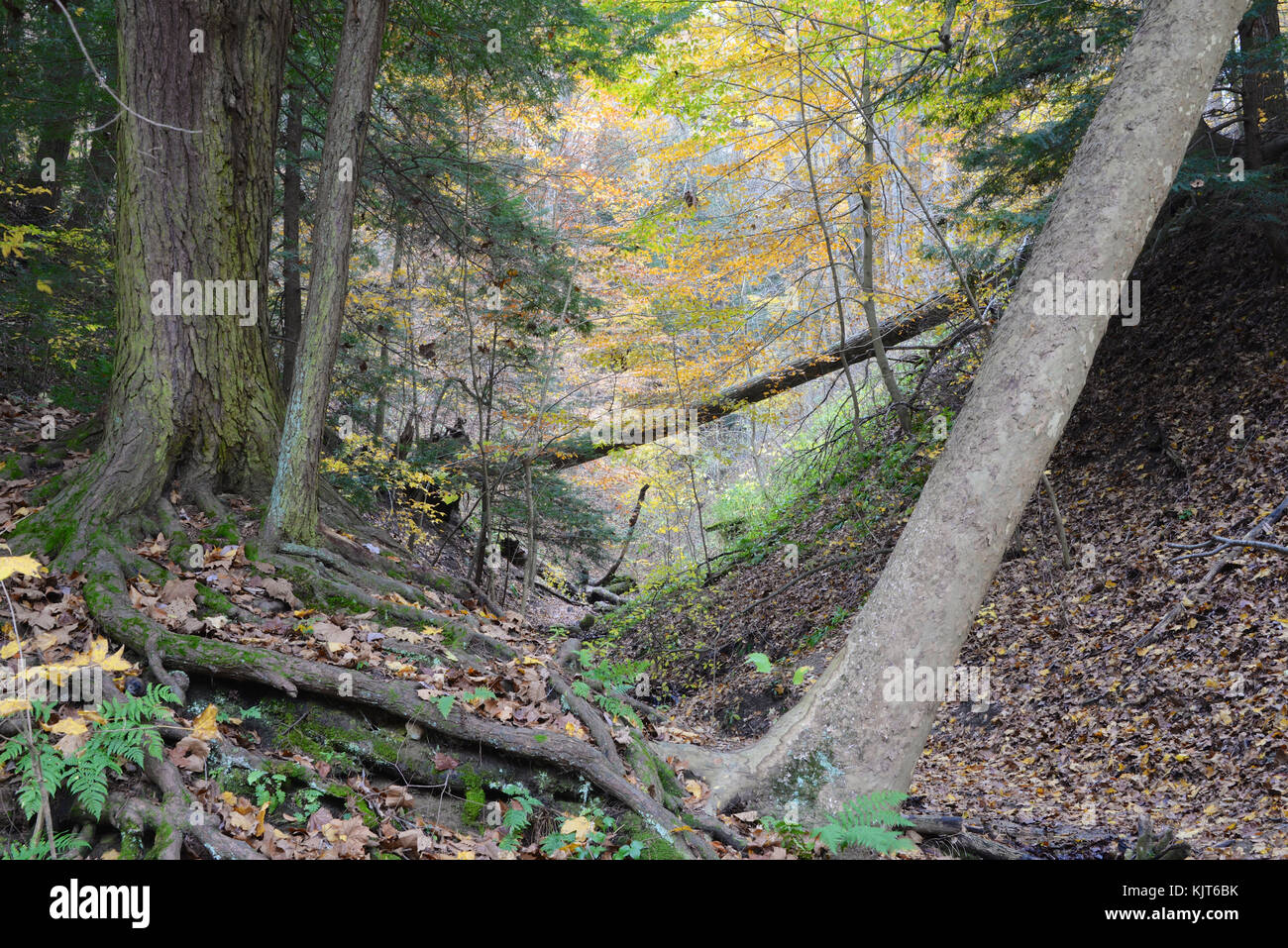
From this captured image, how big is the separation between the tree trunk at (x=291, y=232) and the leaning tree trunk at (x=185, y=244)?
10.9 feet

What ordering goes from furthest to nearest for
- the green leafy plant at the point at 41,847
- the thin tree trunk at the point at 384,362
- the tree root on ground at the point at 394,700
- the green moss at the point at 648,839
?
the thin tree trunk at the point at 384,362
the tree root on ground at the point at 394,700
the green moss at the point at 648,839
the green leafy plant at the point at 41,847

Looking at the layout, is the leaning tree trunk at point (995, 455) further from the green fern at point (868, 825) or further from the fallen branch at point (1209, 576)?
the fallen branch at point (1209, 576)

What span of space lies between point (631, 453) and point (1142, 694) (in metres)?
10.1

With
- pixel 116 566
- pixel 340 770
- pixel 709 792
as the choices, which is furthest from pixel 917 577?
pixel 116 566

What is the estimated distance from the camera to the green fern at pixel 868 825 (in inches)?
123

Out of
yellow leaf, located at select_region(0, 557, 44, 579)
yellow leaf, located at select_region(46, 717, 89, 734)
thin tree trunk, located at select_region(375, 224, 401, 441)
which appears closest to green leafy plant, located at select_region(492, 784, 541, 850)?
yellow leaf, located at select_region(46, 717, 89, 734)

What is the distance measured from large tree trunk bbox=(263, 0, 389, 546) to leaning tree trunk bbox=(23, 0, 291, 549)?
1.85 feet

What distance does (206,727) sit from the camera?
3035 mm

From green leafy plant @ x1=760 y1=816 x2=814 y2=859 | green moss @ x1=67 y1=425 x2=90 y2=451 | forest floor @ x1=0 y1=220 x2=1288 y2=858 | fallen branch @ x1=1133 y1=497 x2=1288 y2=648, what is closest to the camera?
forest floor @ x1=0 y1=220 x2=1288 y2=858

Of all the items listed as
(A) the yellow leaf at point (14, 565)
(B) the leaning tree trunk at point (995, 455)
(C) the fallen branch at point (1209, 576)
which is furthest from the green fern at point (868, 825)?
(C) the fallen branch at point (1209, 576)

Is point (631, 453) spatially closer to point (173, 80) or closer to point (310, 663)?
point (173, 80)

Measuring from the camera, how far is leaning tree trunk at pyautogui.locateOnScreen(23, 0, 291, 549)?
5.10 meters

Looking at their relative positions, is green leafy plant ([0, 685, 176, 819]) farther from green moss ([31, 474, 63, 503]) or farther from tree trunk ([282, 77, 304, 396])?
tree trunk ([282, 77, 304, 396])

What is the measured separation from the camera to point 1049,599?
7.71 metres
